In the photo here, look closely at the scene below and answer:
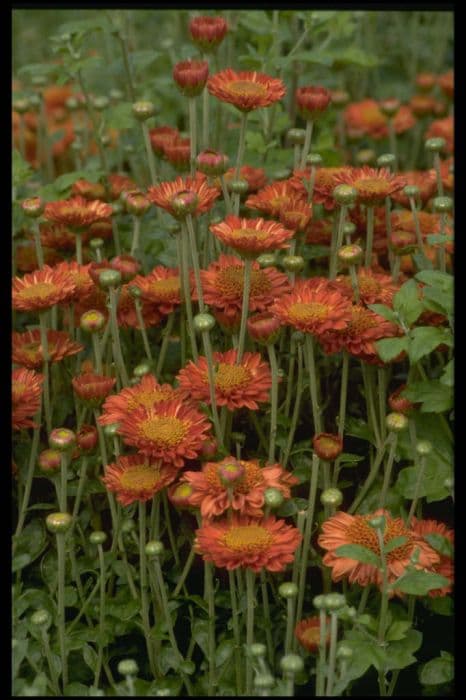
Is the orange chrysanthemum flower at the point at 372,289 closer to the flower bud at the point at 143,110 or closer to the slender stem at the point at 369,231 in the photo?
the slender stem at the point at 369,231

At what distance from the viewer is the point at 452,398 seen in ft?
4.93

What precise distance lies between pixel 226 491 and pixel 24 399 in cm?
37

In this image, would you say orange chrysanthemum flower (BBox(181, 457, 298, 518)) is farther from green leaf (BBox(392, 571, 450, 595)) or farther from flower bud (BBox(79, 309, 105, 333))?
flower bud (BBox(79, 309, 105, 333))

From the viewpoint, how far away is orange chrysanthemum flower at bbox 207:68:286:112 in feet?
5.42

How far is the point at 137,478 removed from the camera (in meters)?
1.44

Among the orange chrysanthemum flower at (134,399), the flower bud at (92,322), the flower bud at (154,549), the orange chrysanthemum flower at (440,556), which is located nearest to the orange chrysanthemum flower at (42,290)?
the flower bud at (92,322)

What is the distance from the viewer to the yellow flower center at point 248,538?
1326 mm

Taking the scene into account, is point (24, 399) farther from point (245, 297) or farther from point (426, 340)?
point (426, 340)

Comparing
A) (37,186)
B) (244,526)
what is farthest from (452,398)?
(37,186)

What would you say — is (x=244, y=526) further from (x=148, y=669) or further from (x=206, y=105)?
(x=206, y=105)

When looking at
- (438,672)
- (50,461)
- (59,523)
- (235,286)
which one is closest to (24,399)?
(50,461)

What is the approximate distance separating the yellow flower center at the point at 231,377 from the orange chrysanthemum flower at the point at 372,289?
212 millimetres

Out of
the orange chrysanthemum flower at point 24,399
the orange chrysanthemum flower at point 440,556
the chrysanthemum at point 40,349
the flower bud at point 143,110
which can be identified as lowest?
the orange chrysanthemum flower at point 440,556

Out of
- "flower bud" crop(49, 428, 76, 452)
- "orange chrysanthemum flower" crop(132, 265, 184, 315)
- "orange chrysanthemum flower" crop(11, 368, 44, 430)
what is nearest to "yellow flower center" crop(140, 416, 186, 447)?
"flower bud" crop(49, 428, 76, 452)
